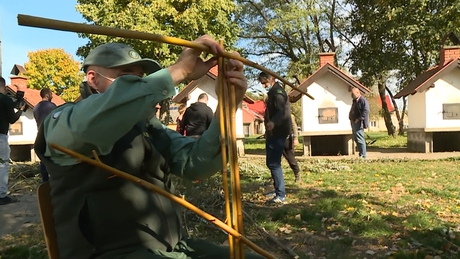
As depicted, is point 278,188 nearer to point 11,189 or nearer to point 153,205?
point 153,205

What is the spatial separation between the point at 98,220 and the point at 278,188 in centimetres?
496

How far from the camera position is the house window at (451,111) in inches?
601

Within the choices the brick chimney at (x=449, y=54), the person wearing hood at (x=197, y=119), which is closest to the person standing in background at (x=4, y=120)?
the person wearing hood at (x=197, y=119)

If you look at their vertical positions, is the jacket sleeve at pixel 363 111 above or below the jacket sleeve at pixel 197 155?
above

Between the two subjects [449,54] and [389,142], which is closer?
[449,54]

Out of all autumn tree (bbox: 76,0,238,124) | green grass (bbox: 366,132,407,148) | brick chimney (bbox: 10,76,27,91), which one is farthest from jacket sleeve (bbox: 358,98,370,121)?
brick chimney (bbox: 10,76,27,91)

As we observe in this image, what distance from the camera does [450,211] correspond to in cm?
577

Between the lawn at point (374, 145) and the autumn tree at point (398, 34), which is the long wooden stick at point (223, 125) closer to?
the lawn at point (374, 145)

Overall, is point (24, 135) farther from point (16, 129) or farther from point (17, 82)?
point (17, 82)

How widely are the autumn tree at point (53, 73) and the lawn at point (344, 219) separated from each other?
44536 millimetres

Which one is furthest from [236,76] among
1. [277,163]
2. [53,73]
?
[53,73]

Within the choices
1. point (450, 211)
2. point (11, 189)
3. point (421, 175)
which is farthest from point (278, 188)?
point (11, 189)

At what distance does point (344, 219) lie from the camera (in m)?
5.45

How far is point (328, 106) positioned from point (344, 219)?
11.0 m
